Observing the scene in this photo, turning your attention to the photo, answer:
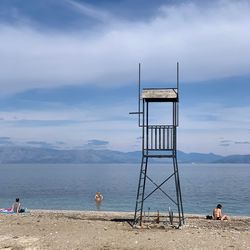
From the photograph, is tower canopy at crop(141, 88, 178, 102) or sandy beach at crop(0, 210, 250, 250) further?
tower canopy at crop(141, 88, 178, 102)

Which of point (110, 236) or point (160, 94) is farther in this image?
point (160, 94)

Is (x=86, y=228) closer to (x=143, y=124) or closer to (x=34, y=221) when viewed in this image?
(x=34, y=221)

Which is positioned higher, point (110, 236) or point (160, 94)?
point (160, 94)

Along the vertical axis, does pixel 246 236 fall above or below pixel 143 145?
below

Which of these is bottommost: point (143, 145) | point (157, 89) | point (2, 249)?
point (2, 249)

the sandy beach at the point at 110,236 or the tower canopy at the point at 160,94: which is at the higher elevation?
the tower canopy at the point at 160,94

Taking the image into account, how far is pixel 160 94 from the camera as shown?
22375 millimetres

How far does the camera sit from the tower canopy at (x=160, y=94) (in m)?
22.3

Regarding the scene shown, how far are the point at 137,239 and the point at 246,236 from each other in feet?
16.1

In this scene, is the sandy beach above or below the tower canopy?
below

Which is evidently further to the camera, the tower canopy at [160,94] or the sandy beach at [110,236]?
the tower canopy at [160,94]

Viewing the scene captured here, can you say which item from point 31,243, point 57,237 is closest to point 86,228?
point 57,237

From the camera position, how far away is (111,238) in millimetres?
19031

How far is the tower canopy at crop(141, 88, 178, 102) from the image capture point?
22297 millimetres
